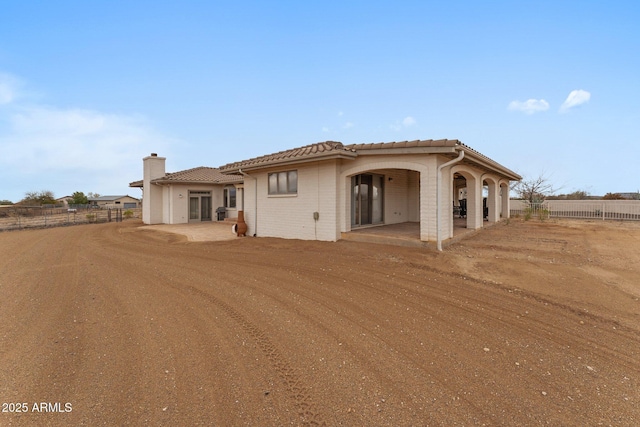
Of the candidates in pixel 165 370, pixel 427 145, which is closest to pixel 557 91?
pixel 427 145

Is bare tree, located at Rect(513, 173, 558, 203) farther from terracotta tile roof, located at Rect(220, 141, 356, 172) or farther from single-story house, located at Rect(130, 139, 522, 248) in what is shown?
terracotta tile roof, located at Rect(220, 141, 356, 172)

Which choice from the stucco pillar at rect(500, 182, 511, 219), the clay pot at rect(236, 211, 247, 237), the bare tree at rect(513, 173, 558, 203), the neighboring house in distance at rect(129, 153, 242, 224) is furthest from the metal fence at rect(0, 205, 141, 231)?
the bare tree at rect(513, 173, 558, 203)

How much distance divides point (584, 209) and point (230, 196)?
26.0 m

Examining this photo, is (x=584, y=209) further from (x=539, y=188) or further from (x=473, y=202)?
(x=473, y=202)

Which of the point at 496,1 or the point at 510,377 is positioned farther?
the point at 496,1

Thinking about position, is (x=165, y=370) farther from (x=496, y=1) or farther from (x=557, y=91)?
(x=557, y=91)

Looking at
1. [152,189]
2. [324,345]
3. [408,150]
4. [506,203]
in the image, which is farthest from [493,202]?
[152,189]

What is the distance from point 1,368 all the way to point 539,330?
5729mm

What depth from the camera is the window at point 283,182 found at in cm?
1056

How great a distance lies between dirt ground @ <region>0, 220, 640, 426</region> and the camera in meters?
2.08

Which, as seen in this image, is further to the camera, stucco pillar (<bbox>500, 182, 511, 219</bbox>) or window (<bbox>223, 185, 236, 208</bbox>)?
window (<bbox>223, 185, 236, 208</bbox>)

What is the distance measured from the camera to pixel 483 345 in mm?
3010

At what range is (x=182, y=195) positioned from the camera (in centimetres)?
1880

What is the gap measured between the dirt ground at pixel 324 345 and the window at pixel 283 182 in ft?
16.1
